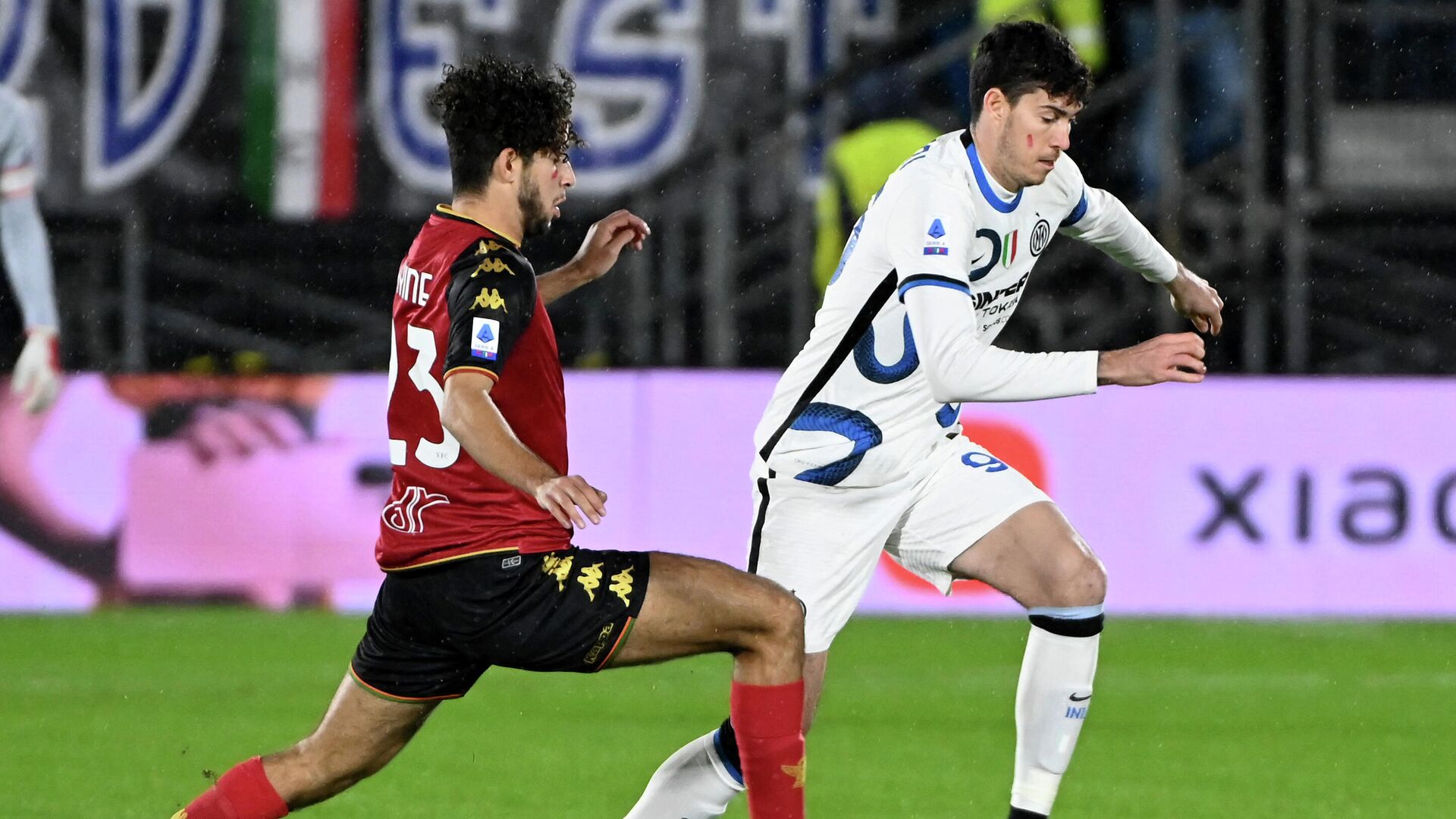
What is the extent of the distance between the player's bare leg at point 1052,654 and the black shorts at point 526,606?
3.56 ft

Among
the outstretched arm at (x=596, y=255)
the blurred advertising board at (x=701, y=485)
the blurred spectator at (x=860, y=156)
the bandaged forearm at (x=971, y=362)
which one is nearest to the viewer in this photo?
the bandaged forearm at (x=971, y=362)

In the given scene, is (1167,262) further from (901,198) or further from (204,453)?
(204,453)

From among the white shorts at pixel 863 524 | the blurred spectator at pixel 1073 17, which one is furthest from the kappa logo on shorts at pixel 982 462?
the blurred spectator at pixel 1073 17

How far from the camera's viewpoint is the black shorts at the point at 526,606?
Answer: 4078 millimetres

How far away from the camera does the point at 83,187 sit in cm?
1137

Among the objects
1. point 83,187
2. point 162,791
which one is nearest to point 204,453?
point 83,187

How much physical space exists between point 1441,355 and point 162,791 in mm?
7772

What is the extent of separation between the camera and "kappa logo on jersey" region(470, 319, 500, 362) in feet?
12.9

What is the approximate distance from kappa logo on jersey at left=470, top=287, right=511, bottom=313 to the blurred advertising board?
18.2 ft

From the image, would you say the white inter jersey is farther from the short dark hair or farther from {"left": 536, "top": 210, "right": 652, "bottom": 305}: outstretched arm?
{"left": 536, "top": 210, "right": 652, "bottom": 305}: outstretched arm

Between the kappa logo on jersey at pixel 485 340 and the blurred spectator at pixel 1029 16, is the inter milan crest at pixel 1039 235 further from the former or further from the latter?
the blurred spectator at pixel 1029 16

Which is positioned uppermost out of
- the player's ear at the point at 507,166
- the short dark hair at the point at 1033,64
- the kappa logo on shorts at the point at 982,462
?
the short dark hair at the point at 1033,64

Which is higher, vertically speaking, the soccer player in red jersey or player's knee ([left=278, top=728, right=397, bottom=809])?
the soccer player in red jersey

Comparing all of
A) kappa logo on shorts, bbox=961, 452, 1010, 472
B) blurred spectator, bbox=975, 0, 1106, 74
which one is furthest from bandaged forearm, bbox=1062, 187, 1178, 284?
blurred spectator, bbox=975, 0, 1106, 74
